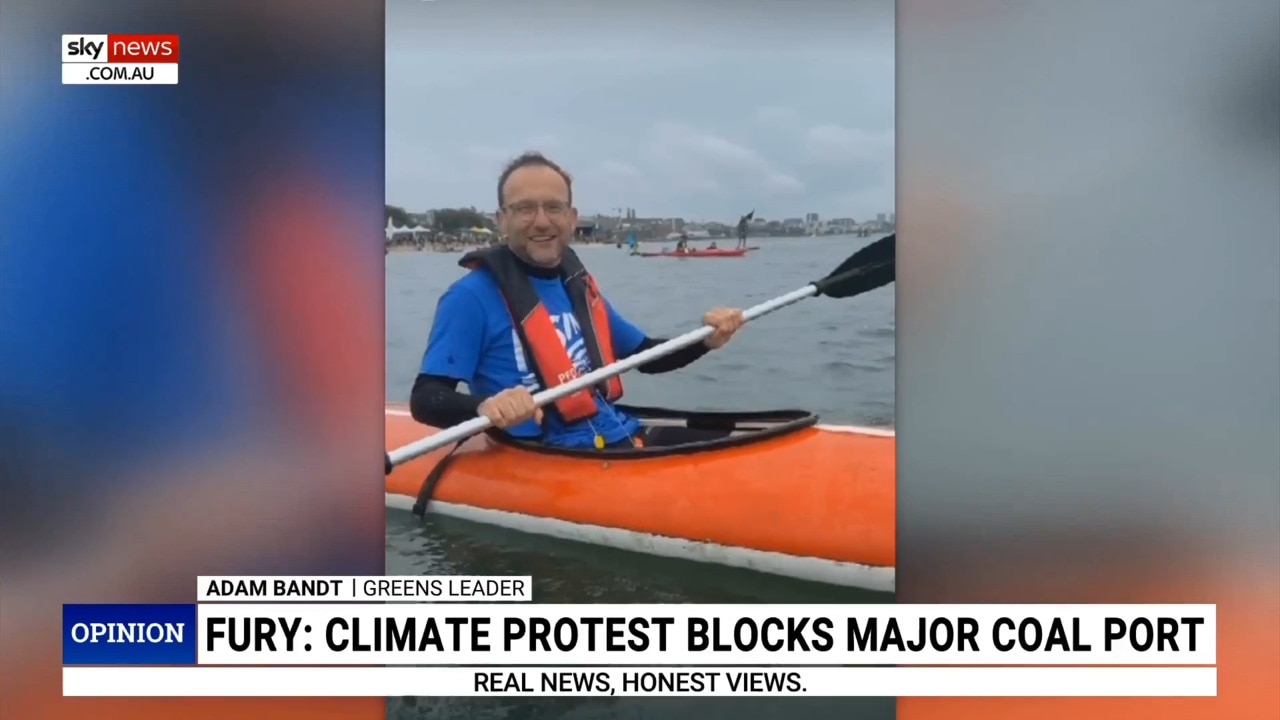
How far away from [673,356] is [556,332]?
0.25 metres

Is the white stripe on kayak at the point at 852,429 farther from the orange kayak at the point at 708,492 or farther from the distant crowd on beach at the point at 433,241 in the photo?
the distant crowd on beach at the point at 433,241

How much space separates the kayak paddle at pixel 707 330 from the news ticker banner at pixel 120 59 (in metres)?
0.88

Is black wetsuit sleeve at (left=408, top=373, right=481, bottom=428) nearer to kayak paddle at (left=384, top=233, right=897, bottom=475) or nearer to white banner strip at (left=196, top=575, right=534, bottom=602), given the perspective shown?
kayak paddle at (left=384, top=233, right=897, bottom=475)

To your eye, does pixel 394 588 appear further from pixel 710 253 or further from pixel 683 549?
pixel 710 253

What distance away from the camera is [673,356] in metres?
1.71

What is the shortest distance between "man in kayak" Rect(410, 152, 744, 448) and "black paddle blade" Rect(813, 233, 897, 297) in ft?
0.66

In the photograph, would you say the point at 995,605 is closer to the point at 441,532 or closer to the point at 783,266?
the point at 783,266

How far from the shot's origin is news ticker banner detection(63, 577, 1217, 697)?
5.53 feet

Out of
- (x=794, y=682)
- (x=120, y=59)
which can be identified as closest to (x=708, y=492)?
(x=794, y=682)

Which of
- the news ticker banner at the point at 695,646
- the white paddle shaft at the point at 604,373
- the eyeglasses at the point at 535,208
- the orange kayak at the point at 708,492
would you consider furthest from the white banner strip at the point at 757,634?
the eyeglasses at the point at 535,208

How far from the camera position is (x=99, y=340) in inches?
66.7

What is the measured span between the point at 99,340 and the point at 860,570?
1.60 m

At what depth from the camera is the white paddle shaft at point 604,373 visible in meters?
1.70

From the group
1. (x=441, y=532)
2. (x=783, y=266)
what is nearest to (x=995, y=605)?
(x=783, y=266)
